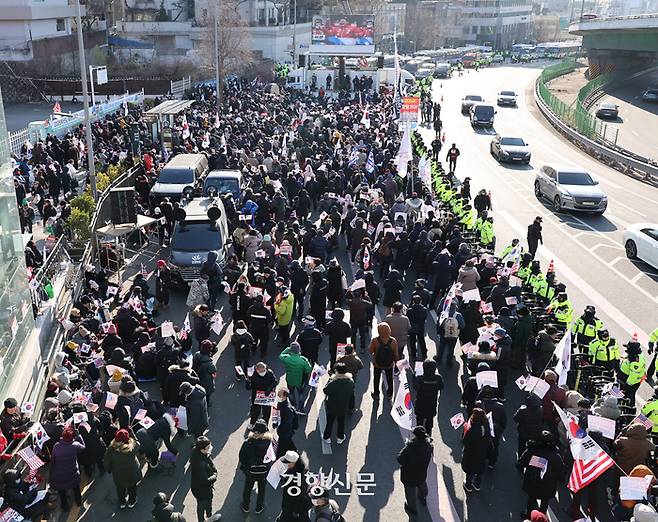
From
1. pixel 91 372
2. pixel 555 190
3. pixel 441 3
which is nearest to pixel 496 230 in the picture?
pixel 555 190

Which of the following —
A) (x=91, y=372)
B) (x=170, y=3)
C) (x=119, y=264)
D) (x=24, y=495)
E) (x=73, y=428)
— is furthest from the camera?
(x=170, y=3)

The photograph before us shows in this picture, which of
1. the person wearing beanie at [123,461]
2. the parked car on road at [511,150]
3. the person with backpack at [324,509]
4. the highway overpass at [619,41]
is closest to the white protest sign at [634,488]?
the person with backpack at [324,509]

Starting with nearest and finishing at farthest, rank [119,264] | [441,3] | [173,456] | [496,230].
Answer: [173,456], [119,264], [496,230], [441,3]

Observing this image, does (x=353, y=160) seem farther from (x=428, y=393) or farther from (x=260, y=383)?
(x=428, y=393)

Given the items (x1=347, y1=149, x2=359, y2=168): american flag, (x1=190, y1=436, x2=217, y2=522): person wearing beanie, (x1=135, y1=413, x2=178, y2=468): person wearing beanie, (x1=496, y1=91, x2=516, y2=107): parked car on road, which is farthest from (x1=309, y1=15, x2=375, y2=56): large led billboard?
(x1=190, y1=436, x2=217, y2=522): person wearing beanie

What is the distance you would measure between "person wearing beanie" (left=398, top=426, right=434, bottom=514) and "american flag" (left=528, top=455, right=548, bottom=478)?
1247 millimetres

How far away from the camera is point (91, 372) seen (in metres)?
11.9

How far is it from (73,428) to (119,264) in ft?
31.6

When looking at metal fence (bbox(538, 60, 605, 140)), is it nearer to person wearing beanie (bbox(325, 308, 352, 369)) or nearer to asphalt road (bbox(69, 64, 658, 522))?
asphalt road (bbox(69, 64, 658, 522))

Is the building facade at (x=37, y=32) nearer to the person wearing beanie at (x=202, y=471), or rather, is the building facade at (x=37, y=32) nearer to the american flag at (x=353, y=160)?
the american flag at (x=353, y=160)

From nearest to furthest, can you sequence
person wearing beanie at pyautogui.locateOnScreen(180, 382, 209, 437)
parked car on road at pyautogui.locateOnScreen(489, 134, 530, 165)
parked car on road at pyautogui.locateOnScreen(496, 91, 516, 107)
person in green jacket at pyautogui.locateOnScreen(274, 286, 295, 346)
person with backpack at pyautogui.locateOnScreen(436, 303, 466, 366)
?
person wearing beanie at pyautogui.locateOnScreen(180, 382, 209, 437) < person with backpack at pyautogui.locateOnScreen(436, 303, 466, 366) < person in green jacket at pyautogui.locateOnScreen(274, 286, 295, 346) < parked car on road at pyautogui.locateOnScreen(489, 134, 530, 165) < parked car on road at pyautogui.locateOnScreen(496, 91, 516, 107)

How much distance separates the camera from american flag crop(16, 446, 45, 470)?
29.6ft

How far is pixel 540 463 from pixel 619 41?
238 feet

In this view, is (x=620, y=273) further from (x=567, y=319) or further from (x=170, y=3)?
(x=170, y=3)
